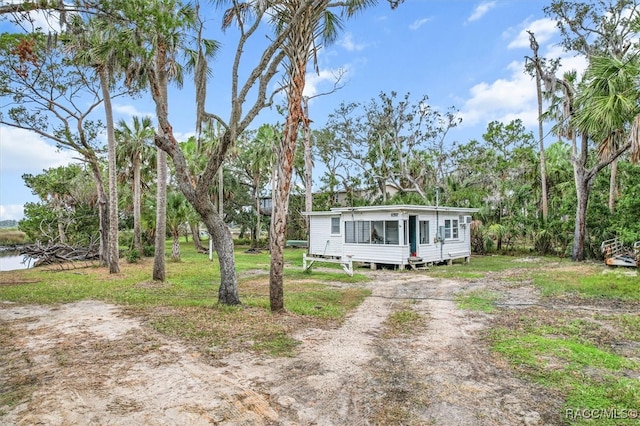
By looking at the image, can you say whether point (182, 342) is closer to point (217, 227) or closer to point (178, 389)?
point (178, 389)

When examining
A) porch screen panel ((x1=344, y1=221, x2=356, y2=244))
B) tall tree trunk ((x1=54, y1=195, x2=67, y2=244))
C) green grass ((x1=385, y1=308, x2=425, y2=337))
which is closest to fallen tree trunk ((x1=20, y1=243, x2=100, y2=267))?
tall tree trunk ((x1=54, y1=195, x2=67, y2=244))

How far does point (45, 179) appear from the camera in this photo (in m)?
26.6

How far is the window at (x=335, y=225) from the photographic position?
19016 mm

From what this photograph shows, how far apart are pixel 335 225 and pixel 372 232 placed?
118 inches

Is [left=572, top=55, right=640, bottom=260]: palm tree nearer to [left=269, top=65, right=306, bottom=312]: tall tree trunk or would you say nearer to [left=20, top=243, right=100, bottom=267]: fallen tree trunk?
[left=269, top=65, right=306, bottom=312]: tall tree trunk

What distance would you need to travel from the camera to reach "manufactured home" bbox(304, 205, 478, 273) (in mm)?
15727

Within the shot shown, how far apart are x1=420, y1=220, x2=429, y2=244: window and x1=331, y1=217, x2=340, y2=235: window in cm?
416

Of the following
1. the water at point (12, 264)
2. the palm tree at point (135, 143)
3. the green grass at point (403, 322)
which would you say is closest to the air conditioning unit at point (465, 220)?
the green grass at point (403, 322)

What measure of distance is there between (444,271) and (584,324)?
847 centimetres

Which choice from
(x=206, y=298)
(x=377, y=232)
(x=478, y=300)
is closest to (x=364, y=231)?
(x=377, y=232)

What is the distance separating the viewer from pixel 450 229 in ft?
60.4

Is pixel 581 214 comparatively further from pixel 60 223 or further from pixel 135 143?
pixel 60 223

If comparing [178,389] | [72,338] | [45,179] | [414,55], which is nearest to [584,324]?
[178,389]

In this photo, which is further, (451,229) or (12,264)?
(12,264)
